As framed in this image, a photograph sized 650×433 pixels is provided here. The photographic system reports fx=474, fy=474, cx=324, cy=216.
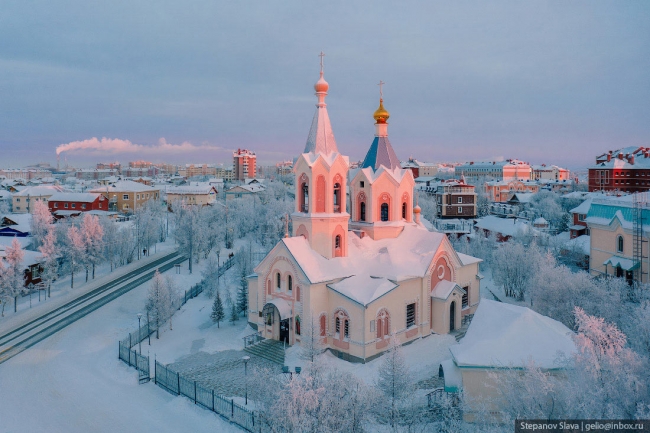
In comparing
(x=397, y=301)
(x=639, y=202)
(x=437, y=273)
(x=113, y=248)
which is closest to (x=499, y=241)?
(x=639, y=202)

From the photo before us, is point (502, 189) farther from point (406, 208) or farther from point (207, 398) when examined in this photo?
point (207, 398)

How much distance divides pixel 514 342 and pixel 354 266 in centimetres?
905

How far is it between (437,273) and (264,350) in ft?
31.3

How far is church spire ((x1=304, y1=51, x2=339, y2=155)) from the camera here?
75.2ft

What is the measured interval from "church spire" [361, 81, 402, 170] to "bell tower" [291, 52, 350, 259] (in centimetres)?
330

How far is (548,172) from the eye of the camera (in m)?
142

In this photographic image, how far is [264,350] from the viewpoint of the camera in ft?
71.2

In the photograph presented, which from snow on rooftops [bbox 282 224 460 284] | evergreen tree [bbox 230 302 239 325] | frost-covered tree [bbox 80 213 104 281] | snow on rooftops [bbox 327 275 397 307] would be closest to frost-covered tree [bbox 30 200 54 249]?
frost-covered tree [bbox 80 213 104 281]

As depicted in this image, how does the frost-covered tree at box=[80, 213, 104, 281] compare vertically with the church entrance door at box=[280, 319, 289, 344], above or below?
above

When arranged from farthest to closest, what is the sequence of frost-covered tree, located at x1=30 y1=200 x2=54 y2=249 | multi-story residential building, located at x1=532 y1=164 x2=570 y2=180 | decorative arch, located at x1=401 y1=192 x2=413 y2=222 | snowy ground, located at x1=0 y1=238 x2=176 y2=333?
1. multi-story residential building, located at x1=532 y1=164 x2=570 y2=180
2. frost-covered tree, located at x1=30 y1=200 x2=54 y2=249
3. snowy ground, located at x1=0 y1=238 x2=176 y2=333
4. decorative arch, located at x1=401 y1=192 x2=413 y2=222

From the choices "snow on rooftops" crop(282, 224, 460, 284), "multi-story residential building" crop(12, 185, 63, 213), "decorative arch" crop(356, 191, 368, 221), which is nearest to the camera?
"snow on rooftops" crop(282, 224, 460, 284)

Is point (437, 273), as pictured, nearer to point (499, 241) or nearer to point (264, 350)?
point (264, 350)

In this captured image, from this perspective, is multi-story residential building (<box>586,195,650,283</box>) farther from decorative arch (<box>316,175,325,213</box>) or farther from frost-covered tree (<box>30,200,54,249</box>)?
frost-covered tree (<box>30,200,54,249</box>)

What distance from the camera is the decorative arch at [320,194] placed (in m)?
22.8
